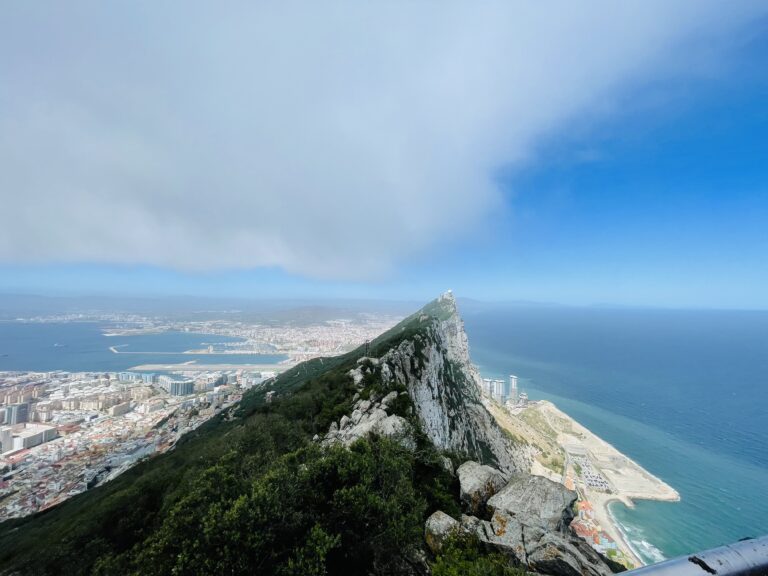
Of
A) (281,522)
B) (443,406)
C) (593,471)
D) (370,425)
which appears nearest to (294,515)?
(281,522)

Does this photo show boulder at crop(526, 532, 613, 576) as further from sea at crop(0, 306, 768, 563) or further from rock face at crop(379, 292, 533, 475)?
sea at crop(0, 306, 768, 563)

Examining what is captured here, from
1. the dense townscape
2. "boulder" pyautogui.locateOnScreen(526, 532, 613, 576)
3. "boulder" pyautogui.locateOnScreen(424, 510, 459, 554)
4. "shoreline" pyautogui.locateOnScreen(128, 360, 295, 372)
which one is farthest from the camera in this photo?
"shoreline" pyautogui.locateOnScreen(128, 360, 295, 372)

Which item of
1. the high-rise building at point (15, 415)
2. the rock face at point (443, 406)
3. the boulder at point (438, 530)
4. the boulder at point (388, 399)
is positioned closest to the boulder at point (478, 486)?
the boulder at point (438, 530)

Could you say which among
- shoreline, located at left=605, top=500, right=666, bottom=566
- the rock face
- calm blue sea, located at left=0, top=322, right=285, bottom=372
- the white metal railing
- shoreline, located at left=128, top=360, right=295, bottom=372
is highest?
the white metal railing

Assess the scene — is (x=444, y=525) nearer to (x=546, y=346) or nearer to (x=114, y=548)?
(x=114, y=548)

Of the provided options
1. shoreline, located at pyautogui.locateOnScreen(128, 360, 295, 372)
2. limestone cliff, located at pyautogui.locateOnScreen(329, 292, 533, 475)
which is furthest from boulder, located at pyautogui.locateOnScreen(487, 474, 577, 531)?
shoreline, located at pyautogui.locateOnScreen(128, 360, 295, 372)

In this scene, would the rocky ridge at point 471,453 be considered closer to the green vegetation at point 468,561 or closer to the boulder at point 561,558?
the boulder at point 561,558

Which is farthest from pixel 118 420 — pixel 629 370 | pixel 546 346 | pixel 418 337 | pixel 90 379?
pixel 546 346
